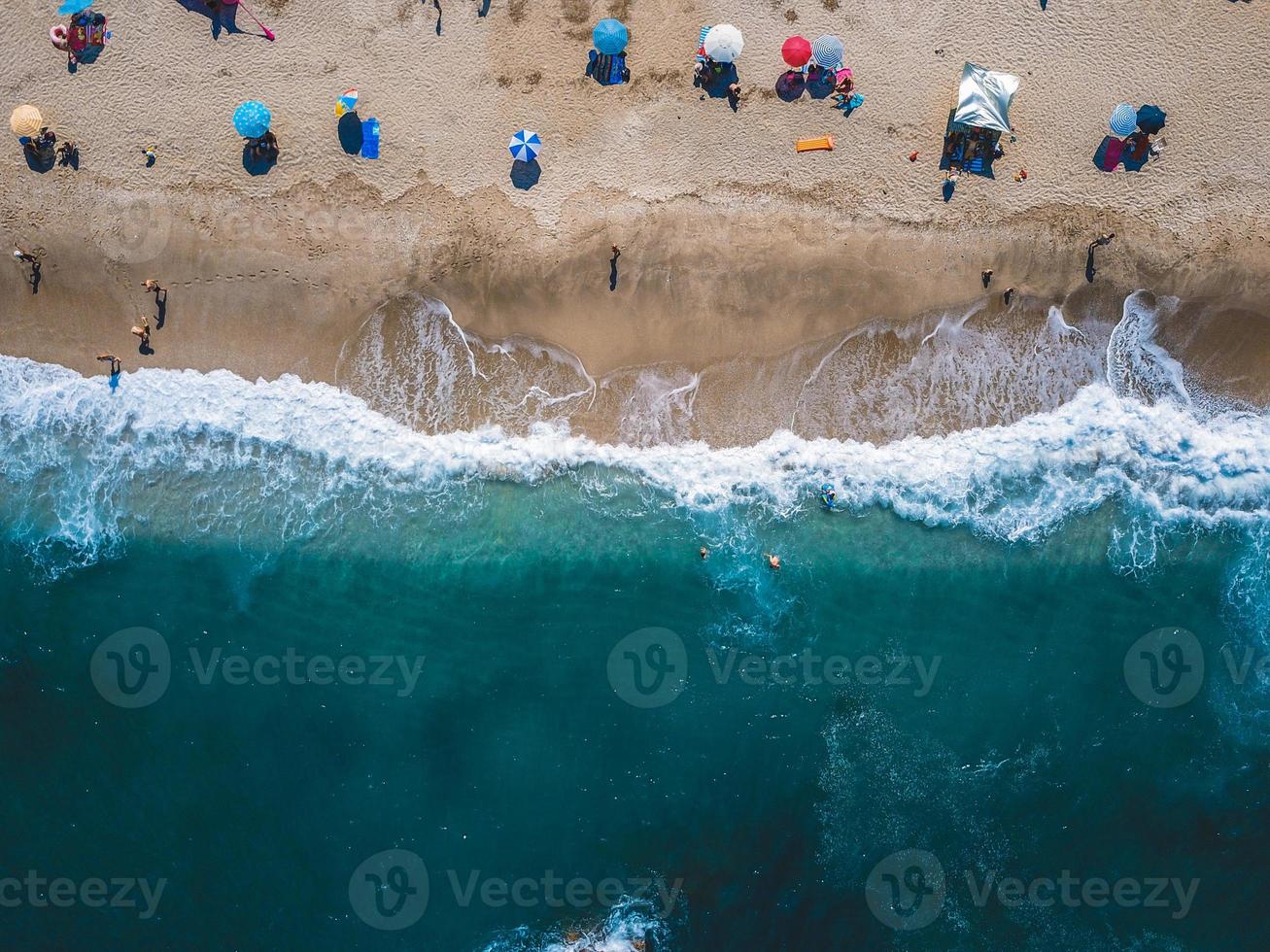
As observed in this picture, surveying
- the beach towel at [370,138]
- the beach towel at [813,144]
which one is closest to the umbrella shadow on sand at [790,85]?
the beach towel at [813,144]

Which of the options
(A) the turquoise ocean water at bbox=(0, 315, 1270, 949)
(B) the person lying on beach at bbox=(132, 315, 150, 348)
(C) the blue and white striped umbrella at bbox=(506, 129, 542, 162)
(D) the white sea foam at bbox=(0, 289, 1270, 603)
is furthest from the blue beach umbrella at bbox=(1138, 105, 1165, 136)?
(B) the person lying on beach at bbox=(132, 315, 150, 348)

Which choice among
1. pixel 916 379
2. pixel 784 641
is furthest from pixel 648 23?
pixel 784 641

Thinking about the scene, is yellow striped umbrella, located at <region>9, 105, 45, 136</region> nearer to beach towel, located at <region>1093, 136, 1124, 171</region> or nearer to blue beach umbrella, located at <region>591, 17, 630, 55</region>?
blue beach umbrella, located at <region>591, 17, 630, 55</region>

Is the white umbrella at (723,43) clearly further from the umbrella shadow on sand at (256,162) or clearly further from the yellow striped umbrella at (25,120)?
the yellow striped umbrella at (25,120)

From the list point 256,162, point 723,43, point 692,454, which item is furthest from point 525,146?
point 692,454

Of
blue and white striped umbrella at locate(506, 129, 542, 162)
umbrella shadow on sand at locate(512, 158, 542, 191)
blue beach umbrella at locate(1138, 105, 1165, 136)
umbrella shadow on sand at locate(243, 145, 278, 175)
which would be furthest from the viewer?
umbrella shadow on sand at locate(243, 145, 278, 175)

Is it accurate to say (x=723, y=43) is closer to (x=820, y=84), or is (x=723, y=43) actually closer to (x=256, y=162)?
(x=820, y=84)

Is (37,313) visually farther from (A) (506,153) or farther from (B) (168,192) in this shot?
(A) (506,153)
